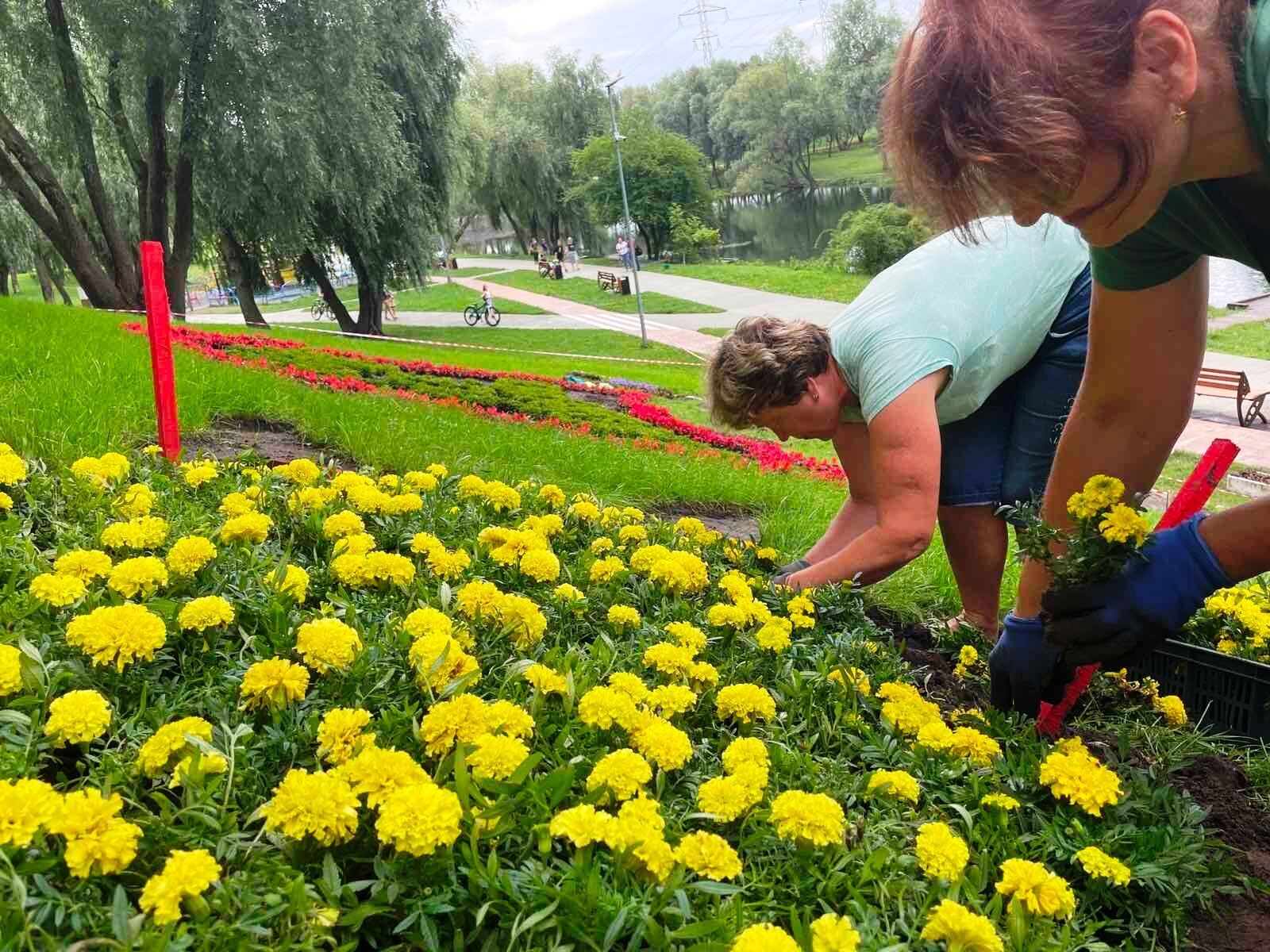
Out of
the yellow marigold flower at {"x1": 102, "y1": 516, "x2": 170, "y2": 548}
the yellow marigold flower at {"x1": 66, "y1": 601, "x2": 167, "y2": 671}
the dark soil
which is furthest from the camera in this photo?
the dark soil

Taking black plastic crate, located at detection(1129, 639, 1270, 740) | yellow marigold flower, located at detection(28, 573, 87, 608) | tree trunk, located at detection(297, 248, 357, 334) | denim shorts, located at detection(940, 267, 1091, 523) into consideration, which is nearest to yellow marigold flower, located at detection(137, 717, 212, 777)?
yellow marigold flower, located at detection(28, 573, 87, 608)

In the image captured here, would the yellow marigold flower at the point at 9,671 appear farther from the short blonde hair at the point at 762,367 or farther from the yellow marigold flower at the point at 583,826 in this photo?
the short blonde hair at the point at 762,367

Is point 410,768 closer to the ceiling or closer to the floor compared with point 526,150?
closer to the floor

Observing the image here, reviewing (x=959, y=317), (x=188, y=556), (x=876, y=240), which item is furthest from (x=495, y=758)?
(x=876, y=240)

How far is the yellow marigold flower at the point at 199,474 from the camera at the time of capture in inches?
98.3

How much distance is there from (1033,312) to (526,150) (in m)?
37.4

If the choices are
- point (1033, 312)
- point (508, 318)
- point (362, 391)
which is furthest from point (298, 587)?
point (508, 318)

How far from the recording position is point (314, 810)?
3.64ft

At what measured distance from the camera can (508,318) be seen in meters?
27.8

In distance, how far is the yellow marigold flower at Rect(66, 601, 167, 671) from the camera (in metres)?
1.44

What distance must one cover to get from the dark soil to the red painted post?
1.81ft

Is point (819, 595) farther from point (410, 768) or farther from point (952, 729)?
point (410, 768)

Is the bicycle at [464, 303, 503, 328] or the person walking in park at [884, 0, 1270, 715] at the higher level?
the bicycle at [464, 303, 503, 328]

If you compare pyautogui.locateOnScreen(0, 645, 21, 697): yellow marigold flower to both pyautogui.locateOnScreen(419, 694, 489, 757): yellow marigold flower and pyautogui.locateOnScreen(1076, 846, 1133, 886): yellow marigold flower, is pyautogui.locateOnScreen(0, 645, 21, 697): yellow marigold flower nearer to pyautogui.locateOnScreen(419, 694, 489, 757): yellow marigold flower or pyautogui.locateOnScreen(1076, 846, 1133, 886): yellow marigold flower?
pyautogui.locateOnScreen(419, 694, 489, 757): yellow marigold flower
